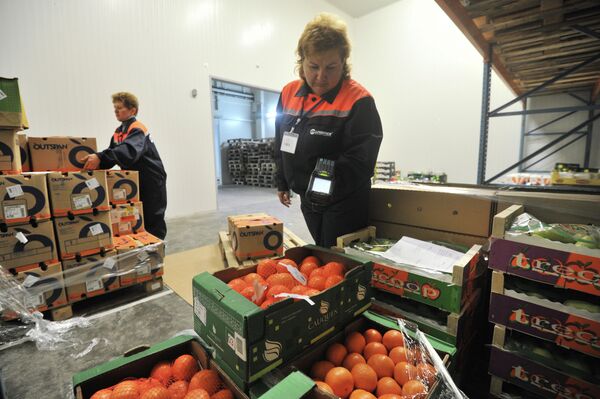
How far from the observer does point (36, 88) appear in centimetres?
388

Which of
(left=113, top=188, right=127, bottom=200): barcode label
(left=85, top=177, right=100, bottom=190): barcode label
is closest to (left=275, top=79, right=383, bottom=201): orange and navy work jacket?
(left=85, top=177, right=100, bottom=190): barcode label

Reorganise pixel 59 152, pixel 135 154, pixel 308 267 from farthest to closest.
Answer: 1. pixel 135 154
2. pixel 59 152
3. pixel 308 267

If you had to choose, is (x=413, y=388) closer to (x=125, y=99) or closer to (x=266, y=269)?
(x=266, y=269)

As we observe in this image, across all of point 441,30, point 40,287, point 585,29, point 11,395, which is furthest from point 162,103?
point 441,30

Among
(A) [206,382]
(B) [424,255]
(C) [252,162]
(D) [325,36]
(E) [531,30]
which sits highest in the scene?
(E) [531,30]

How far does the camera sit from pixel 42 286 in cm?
204

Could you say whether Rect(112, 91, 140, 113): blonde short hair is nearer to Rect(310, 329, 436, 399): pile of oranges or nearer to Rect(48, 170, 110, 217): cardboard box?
Rect(48, 170, 110, 217): cardboard box

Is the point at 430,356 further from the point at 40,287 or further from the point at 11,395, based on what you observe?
the point at 40,287

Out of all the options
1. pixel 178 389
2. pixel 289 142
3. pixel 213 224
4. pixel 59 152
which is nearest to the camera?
pixel 178 389

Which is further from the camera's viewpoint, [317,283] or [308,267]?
[308,267]

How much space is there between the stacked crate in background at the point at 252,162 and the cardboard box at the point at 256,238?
7.17 metres

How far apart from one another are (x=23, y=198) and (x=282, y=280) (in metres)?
1.99

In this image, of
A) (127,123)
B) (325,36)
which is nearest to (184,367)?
(325,36)

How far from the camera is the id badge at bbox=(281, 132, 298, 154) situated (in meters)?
1.54
